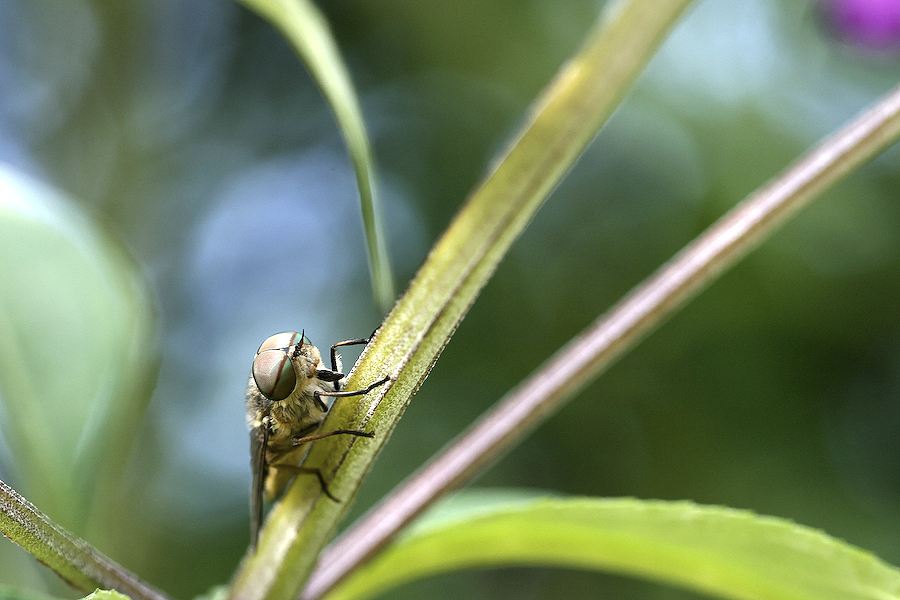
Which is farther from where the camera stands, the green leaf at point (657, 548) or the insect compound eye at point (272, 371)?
the insect compound eye at point (272, 371)

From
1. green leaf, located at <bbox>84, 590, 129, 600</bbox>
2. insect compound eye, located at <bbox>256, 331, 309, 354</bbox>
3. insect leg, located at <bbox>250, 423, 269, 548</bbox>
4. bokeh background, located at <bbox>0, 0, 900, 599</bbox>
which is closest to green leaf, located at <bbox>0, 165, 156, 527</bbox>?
insect leg, located at <bbox>250, 423, 269, 548</bbox>

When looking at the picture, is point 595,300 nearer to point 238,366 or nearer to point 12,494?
point 238,366

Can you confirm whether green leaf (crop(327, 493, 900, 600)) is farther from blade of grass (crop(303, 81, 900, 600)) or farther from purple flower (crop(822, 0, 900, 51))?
purple flower (crop(822, 0, 900, 51))

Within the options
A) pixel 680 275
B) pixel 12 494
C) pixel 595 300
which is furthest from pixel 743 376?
pixel 12 494

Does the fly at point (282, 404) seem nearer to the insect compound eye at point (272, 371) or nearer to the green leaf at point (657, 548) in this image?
the insect compound eye at point (272, 371)

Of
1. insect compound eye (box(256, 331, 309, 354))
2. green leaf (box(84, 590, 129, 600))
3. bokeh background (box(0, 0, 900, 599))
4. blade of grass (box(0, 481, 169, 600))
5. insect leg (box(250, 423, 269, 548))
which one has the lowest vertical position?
green leaf (box(84, 590, 129, 600))

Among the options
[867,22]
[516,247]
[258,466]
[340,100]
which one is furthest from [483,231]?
[516,247]

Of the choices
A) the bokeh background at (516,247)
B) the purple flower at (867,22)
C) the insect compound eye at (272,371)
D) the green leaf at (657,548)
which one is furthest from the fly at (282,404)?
the purple flower at (867,22)
